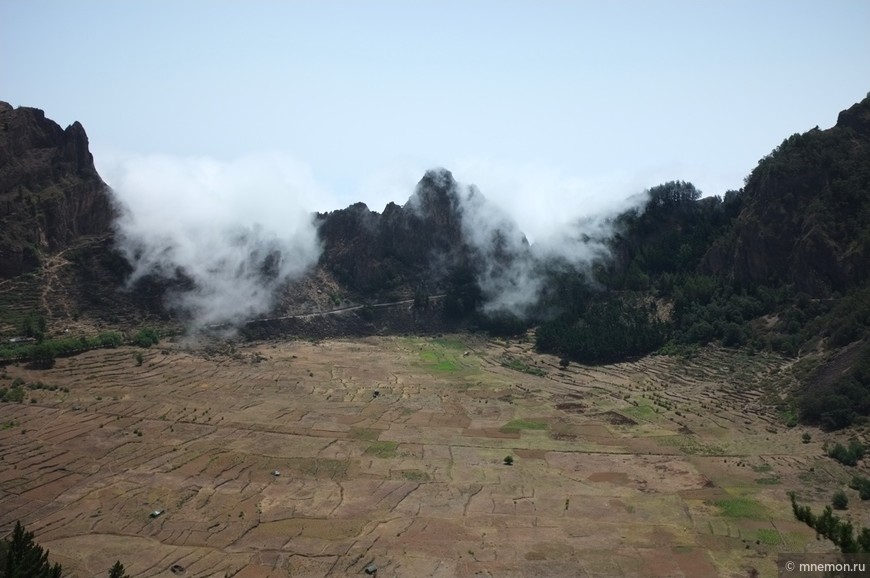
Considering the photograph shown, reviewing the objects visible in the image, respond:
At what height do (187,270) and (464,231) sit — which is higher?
(464,231)

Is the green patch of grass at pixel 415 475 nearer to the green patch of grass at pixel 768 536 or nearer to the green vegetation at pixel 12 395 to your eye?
the green patch of grass at pixel 768 536

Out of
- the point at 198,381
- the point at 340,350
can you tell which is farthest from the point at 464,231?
the point at 198,381

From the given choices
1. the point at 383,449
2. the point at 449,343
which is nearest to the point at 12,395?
the point at 383,449

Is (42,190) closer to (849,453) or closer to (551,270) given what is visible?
(551,270)

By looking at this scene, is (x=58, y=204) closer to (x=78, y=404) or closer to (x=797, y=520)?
(x=78, y=404)

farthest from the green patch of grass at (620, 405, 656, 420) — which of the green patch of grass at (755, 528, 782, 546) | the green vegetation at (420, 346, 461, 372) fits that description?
the green vegetation at (420, 346, 461, 372)

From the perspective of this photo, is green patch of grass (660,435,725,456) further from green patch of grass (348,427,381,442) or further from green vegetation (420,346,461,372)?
green vegetation (420,346,461,372)

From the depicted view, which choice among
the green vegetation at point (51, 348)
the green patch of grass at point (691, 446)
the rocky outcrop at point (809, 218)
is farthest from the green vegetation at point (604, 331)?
the green vegetation at point (51, 348)
